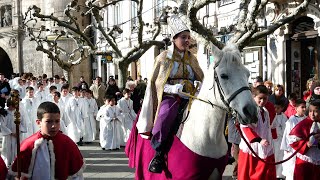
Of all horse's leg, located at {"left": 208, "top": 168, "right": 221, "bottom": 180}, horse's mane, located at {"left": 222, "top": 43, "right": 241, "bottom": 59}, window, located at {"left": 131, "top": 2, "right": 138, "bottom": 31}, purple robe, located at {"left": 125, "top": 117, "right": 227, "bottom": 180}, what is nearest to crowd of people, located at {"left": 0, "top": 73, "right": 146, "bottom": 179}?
purple robe, located at {"left": 125, "top": 117, "right": 227, "bottom": 180}

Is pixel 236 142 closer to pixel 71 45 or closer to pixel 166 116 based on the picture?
pixel 166 116

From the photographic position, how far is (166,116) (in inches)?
219

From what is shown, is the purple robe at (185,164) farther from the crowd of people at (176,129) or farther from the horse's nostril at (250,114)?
the horse's nostril at (250,114)

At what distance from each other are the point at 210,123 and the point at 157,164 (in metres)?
0.77

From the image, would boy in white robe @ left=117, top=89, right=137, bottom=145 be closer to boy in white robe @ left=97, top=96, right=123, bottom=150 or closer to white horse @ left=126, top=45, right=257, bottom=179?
boy in white robe @ left=97, top=96, right=123, bottom=150

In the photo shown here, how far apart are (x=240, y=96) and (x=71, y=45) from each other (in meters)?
35.9

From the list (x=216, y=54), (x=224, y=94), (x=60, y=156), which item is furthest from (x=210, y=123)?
(x=60, y=156)

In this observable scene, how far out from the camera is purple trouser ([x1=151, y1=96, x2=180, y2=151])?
553cm

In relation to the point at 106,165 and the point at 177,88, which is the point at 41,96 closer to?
the point at 106,165

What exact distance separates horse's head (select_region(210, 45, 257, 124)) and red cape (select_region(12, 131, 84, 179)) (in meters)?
1.47

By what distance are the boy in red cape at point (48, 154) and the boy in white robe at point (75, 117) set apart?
11.2 metres

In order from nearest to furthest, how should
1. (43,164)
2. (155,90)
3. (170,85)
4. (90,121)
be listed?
(43,164)
(170,85)
(155,90)
(90,121)

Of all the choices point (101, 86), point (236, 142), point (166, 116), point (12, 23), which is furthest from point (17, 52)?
point (166, 116)

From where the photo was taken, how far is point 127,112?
16.0m
